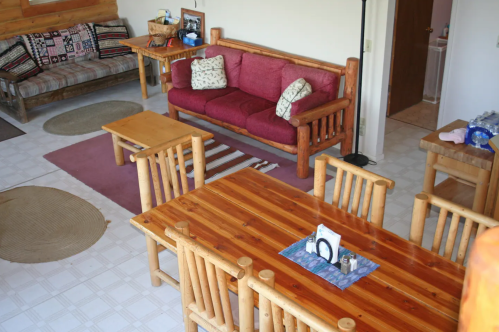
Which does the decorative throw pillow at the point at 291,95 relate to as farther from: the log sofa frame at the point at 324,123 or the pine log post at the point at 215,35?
the pine log post at the point at 215,35

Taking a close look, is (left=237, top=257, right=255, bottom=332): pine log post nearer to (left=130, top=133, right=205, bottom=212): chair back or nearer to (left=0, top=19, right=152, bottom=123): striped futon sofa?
(left=130, top=133, right=205, bottom=212): chair back

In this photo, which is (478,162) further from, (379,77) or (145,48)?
(145,48)

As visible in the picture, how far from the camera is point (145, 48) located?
231 inches

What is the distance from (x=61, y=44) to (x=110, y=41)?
0.62 meters

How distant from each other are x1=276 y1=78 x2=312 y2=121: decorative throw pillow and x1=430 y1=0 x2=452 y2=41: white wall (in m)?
2.26

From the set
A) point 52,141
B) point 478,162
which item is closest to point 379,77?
point 478,162

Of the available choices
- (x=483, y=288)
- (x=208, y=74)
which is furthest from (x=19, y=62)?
(x=483, y=288)

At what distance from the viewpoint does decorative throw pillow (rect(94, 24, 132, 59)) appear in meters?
6.51

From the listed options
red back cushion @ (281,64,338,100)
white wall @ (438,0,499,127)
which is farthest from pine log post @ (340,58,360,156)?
white wall @ (438,0,499,127)

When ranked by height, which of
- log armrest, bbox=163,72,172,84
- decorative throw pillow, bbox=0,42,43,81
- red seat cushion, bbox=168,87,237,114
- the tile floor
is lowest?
the tile floor

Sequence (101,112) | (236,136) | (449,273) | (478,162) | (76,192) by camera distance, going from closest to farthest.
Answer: (449,273) < (478,162) < (76,192) < (236,136) < (101,112)

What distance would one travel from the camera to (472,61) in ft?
14.5

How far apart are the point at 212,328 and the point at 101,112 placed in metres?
4.31

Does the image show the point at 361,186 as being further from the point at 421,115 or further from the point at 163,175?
the point at 421,115
